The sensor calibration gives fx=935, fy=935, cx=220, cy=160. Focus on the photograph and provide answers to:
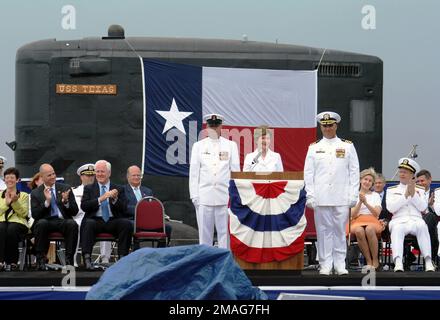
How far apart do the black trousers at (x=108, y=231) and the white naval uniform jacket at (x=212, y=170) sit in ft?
3.36

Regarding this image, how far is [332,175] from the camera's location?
12133mm

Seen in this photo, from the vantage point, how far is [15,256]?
12188 millimetres

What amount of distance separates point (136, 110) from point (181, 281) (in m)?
9.12

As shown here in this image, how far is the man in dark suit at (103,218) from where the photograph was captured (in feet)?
40.3

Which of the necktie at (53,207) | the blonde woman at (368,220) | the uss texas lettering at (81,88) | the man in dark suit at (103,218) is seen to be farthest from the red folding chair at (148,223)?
the uss texas lettering at (81,88)

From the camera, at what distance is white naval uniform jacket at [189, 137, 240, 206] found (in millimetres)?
12562

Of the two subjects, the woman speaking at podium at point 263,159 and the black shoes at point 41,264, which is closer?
the black shoes at point 41,264

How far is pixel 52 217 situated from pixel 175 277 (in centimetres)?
488

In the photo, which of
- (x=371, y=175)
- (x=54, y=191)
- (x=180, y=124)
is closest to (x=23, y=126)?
(x=180, y=124)

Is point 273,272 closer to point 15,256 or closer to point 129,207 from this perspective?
point 129,207

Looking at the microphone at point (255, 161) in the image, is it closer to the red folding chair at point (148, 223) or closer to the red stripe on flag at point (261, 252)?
the red folding chair at point (148, 223)

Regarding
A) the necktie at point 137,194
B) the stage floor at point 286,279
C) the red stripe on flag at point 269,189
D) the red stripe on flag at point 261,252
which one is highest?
the red stripe on flag at point 269,189

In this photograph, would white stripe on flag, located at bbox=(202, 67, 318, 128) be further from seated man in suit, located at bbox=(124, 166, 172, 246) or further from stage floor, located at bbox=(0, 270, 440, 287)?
stage floor, located at bbox=(0, 270, 440, 287)
